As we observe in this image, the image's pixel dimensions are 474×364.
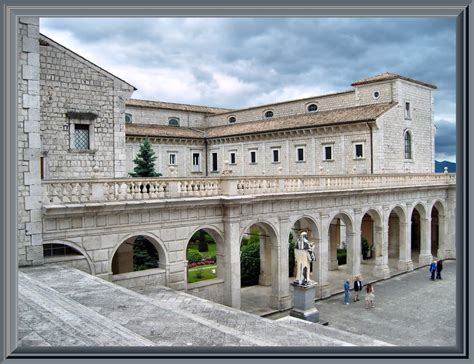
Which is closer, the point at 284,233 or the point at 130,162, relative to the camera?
the point at 284,233

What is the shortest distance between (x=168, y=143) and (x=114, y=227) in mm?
25915

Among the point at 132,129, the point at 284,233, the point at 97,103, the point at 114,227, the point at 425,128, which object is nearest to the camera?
the point at 114,227

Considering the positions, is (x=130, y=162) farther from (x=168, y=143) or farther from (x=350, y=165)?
(x=350, y=165)

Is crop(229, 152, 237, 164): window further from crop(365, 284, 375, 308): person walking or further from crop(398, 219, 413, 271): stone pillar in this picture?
crop(365, 284, 375, 308): person walking

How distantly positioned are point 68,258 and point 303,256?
8.19 meters

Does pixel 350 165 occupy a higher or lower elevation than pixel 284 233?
higher

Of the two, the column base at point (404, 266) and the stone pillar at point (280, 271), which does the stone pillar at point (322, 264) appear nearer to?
the stone pillar at point (280, 271)

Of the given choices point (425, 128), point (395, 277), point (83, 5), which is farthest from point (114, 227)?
point (425, 128)

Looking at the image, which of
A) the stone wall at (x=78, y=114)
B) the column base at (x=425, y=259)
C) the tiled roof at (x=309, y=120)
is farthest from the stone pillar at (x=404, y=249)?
the stone wall at (x=78, y=114)

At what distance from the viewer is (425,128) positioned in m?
34.4

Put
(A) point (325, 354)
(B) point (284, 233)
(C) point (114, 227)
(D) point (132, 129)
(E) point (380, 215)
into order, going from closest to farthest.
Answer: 1. (A) point (325, 354)
2. (C) point (114, 227)
3. (B) point (284, 233)
4. (E) point (380, 215)
5. (D) point (132, 129)

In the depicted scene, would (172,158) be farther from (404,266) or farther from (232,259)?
(232,259)

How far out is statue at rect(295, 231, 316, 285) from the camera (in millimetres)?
16644

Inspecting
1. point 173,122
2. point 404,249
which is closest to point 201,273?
point 404,249
